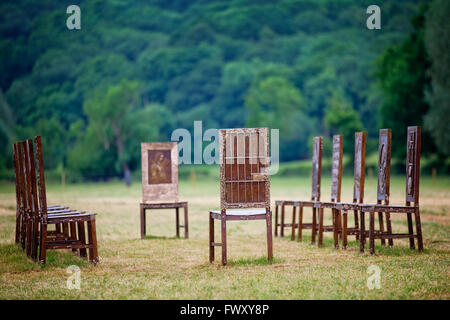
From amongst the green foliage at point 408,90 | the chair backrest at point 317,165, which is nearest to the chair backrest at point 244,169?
the chair backrest at point 317,165

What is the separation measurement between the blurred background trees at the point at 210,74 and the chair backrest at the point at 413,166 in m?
36.8

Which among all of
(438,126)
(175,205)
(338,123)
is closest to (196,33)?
(338,123)

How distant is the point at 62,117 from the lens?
110 meters

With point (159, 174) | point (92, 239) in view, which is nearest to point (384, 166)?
point (92, 239)

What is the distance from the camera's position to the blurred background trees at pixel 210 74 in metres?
62.1

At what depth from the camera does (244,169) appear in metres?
11.9

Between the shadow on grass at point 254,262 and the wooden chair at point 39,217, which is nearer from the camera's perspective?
the wooden chair at point 39,217

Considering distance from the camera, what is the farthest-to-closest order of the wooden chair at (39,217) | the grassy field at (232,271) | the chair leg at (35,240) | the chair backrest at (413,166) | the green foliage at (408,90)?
the green foliage at (408,90) < the chair backrest at (413,166) < the chair leg at (35,240) < the wooden chair at (39,217) < the grassy field at (232,271)

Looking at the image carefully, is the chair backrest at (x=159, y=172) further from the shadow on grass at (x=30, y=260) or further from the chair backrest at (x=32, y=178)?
the chair backrest at (x=32, y=178)

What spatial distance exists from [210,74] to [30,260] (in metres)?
115

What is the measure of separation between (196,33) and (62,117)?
45.3 metres

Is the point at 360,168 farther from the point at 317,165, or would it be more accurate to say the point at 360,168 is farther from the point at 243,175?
the point at 243,175

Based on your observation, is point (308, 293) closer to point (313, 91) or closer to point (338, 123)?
point (338, 123)

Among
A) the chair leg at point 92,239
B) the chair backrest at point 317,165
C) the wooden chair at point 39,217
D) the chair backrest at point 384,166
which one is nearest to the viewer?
the wooden chair at point 39,217
